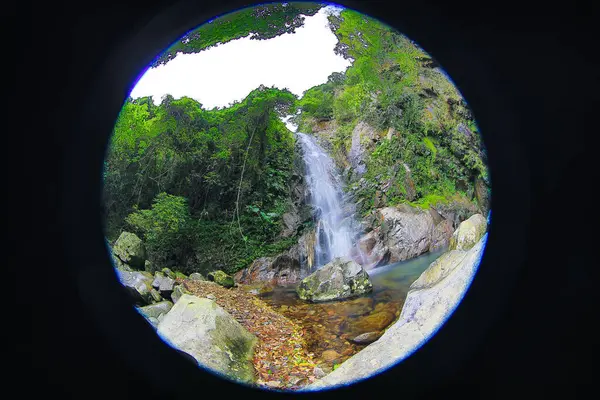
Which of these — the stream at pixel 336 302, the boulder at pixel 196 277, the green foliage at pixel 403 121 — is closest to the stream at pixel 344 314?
the stream at pixel 336 302

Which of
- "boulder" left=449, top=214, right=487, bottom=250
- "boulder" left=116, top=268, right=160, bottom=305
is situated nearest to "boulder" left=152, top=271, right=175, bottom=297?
"boulder" left=116, top=268, right=160, bottom=305

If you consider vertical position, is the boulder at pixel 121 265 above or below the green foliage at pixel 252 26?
below

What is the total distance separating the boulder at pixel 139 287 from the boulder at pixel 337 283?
389 cm

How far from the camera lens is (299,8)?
11555 millimetres

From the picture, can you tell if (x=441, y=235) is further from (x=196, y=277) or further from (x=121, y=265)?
(x=121, y=265)

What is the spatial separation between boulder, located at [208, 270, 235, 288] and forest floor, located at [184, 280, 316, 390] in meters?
1.10

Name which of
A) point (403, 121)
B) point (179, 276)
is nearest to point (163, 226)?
point (179, 276)

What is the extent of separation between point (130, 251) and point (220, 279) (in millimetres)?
3052

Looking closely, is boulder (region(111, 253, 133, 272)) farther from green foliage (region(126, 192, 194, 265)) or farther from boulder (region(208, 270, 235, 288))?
boulder (region(208, 270, 235, 288))

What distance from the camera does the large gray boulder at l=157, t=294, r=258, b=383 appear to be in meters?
4.70

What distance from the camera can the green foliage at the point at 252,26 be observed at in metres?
10.8

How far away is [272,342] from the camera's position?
21.5ft

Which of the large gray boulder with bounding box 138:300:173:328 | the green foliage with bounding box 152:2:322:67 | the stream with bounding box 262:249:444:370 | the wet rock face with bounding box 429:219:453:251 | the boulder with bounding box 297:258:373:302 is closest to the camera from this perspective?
the stream with bounding box 262:249:444:370

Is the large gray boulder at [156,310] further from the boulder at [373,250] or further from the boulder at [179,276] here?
the boulder at [373,250]
